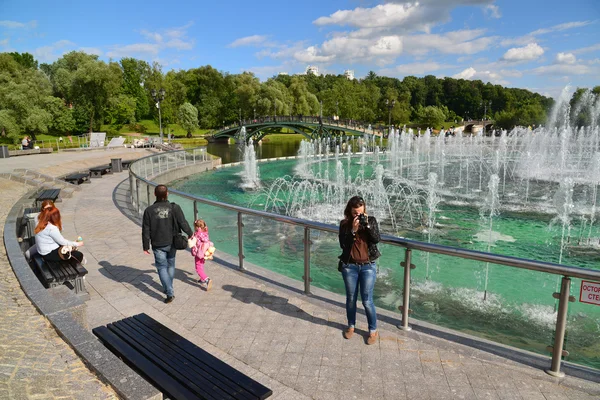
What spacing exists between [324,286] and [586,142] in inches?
2601

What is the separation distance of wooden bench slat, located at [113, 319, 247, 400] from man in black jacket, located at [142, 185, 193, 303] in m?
1.56

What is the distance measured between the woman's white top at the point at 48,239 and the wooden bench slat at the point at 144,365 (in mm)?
2861

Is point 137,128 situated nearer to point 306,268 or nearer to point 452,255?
point 306,268

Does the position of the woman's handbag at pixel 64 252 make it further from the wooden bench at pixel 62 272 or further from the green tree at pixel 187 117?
the green tree at pixel 187 117

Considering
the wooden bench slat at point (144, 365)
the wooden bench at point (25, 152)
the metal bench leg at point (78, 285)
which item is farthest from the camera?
the wooden bench at point (25, 152)

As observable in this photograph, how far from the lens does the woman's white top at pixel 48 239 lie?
257 inches

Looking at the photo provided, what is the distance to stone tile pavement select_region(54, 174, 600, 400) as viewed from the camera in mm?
3990

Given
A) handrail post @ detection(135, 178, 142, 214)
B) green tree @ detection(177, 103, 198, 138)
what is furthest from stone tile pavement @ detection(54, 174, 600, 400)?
green tree @ detection(177, 103, 198, 138)

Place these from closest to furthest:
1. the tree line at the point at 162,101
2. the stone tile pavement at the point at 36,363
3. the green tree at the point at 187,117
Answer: the stone tile pavement at the point at 36,363
the tree line at the point at 162,101
the green tree at the point at 187,117

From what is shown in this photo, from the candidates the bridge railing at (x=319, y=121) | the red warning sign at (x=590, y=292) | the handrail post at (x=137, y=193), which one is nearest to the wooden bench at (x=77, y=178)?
the handrail post at (x=137, y=193)

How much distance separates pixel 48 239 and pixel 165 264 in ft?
6.83

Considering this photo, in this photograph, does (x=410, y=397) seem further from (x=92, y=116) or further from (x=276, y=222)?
(x=92, y=116)

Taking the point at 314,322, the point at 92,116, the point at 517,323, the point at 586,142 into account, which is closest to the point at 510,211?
the point at 517,323

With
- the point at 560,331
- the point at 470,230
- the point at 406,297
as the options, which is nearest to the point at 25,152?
the point at 470,230
